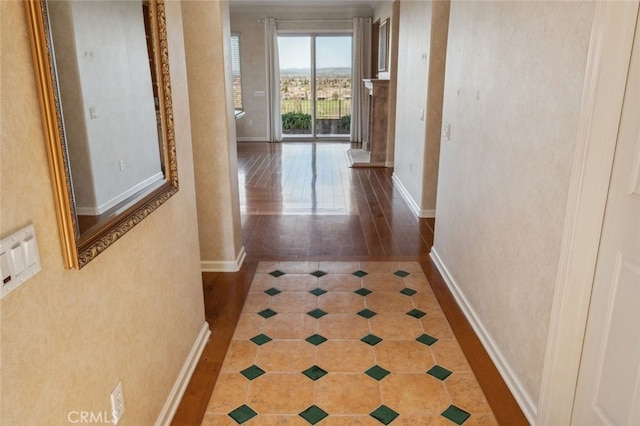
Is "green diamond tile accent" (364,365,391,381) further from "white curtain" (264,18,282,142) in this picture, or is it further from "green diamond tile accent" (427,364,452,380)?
"white curtain" (264,18,282,142)

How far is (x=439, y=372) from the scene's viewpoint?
8.16 ft

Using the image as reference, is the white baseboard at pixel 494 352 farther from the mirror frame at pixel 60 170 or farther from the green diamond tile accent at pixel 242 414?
the mirror frame at pixel 60 170

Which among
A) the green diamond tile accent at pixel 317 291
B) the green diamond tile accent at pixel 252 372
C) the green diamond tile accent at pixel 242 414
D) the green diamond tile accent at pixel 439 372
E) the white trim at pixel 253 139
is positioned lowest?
the green diamond tile accent at pixel 242 414

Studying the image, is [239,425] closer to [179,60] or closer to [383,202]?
[179,60]

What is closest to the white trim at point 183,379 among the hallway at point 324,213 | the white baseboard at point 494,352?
the hallway at point 324,213

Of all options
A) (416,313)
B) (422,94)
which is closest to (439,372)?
(416,313)

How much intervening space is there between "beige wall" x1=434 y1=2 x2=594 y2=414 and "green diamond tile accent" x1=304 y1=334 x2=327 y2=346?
96cm

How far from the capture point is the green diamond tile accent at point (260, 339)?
110 inches

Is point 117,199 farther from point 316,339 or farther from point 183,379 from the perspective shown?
point 316,339

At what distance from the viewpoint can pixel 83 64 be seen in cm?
139

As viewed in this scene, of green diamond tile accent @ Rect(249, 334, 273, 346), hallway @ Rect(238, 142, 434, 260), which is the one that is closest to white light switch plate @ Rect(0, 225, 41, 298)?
green diamond tile accent @ Rect(249, 334, 273, 346)

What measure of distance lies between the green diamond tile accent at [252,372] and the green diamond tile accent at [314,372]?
0.77 ft

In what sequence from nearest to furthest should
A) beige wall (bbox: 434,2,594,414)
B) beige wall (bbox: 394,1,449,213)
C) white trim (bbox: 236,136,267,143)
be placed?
beige wall (bbox: 434,2,594,414), beige wall (bbox: 394,1,449,213), white trim (bbox: 236,136,267,143)

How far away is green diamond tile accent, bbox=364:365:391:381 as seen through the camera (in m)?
2.46
